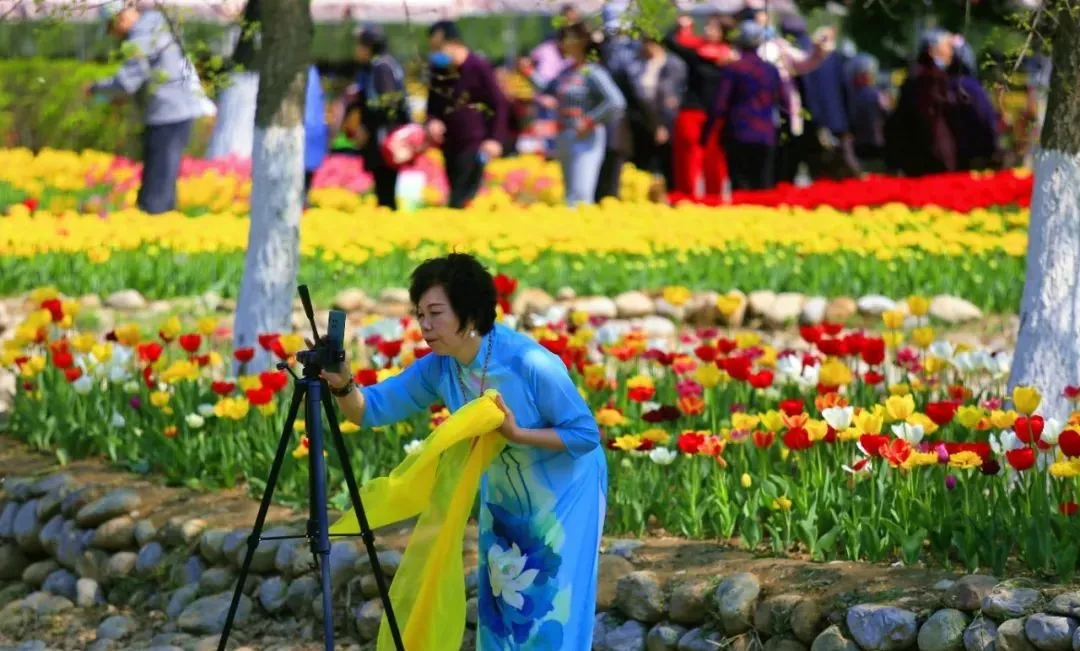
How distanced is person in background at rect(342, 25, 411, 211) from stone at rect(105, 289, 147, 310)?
15.1 feet

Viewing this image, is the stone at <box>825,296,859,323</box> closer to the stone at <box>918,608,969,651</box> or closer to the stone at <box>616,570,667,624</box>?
the stone at <box>616,570,667,624</box>

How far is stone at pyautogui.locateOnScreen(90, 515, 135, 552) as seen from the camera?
6.78 m

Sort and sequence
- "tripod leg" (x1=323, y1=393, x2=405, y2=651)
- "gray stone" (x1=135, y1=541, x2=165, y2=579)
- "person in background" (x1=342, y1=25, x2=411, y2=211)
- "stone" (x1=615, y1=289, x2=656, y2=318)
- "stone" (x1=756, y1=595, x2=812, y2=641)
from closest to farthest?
"tripod leg" (x1=323, y1=393, x2=405, y2=651) → "stone" (x1=756, y1=595, x2=812, y2=641) → "gray stone" (x1=135, y1=541, x2=165, y2=579) → "stone" (x1=615, y1=289, x2=656, y2=318) → "person in background" (x1=342, y1=25, x2=411, y2=211)

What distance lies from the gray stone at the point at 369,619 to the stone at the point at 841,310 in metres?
5.22

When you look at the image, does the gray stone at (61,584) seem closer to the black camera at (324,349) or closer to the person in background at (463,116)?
the black camera at (324,349)

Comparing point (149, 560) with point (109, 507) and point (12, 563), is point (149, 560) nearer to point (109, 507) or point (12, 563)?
point (109, 507)

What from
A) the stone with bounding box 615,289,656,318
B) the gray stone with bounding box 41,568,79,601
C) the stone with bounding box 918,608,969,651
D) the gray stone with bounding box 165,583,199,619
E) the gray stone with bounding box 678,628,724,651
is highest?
the stone with bounding box 615,289,656,318

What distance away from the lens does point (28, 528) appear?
7223 mm

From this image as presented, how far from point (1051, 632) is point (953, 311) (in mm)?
6069

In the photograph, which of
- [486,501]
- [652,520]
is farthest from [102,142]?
[486,501]

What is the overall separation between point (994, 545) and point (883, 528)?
399 millimetres

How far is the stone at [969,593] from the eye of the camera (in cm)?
476

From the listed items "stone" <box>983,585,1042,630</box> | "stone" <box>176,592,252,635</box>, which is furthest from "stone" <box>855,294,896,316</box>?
"stone" <box>983,585,1042,630</box>

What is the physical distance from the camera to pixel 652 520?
6066mm
